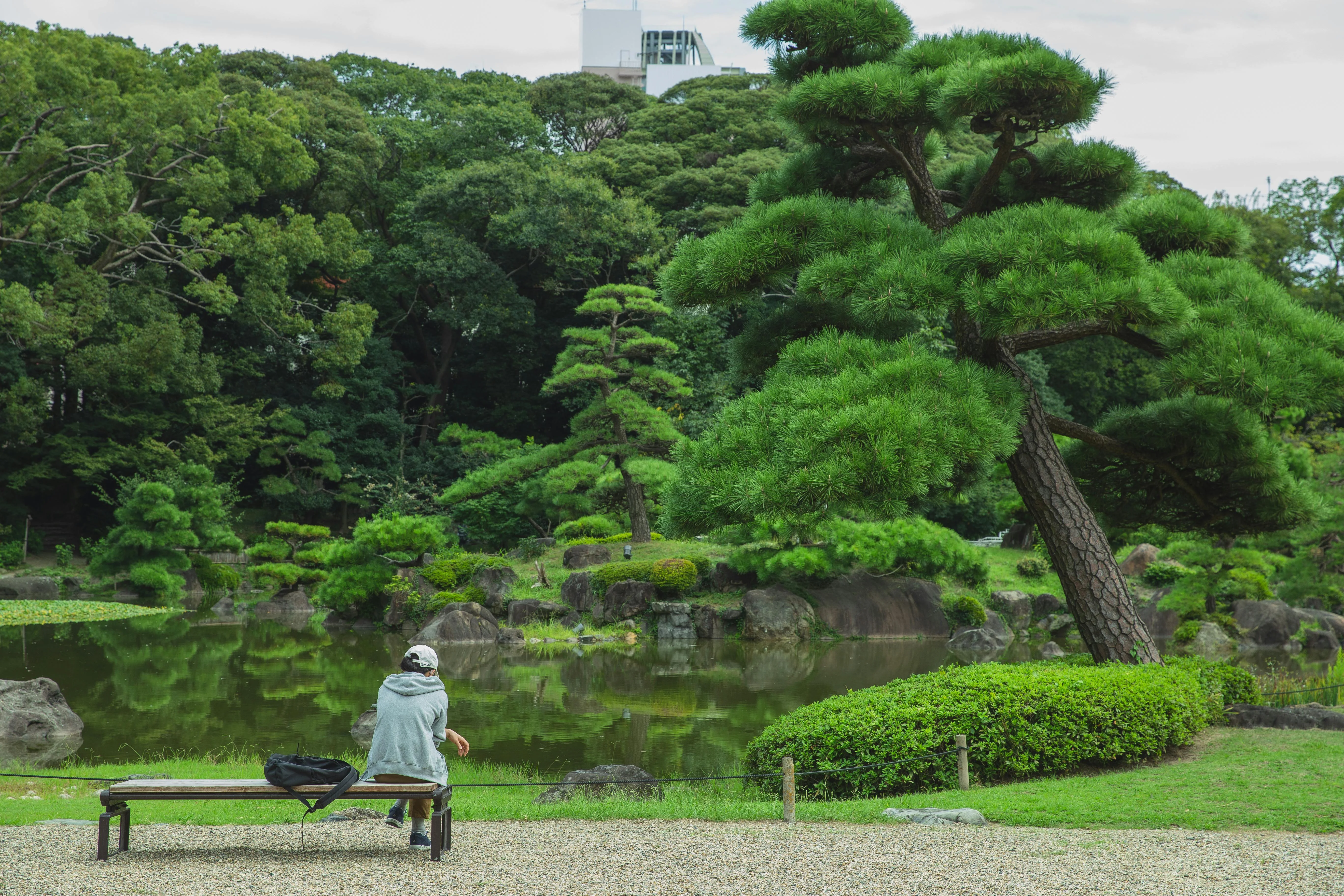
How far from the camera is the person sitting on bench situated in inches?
168

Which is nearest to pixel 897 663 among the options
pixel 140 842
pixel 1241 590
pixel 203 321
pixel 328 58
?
pixel 1241 590

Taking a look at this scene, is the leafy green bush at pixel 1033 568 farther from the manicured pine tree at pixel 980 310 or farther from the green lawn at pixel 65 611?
the green lawn at pixel 65 611

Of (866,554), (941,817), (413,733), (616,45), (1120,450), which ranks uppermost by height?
(616,45)

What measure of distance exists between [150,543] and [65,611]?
1967 mm

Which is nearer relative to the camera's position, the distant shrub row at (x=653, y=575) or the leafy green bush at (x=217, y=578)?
the distant shrub row at (x=653, y=575)

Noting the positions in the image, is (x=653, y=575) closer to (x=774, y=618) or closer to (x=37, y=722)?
(x=774, y=618)

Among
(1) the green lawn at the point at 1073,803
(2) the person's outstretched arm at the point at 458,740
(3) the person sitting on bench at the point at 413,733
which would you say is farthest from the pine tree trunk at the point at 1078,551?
(3) the person sitting on bench at the point at 413,733

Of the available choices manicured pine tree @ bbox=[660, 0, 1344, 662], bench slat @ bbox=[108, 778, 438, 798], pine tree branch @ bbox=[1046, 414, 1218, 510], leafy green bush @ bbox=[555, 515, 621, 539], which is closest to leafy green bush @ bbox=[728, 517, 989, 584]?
leafy green bush @ bbox=[555, 515, 621, 539]

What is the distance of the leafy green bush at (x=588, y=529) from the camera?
19.6 metres

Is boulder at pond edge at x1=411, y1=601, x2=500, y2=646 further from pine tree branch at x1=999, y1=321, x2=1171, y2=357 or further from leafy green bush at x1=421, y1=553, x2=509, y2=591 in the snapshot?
pine tree branch at x1=999, y1=321, x2=1171, y2=357

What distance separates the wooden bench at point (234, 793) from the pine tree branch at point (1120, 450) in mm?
5177

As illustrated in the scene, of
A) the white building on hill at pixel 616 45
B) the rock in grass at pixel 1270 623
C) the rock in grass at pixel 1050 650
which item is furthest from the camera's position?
the white building on hill at pixel 616 45

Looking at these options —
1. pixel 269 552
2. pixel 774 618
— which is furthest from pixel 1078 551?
pixel 269 552

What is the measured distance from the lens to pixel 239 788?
13.4 feet
